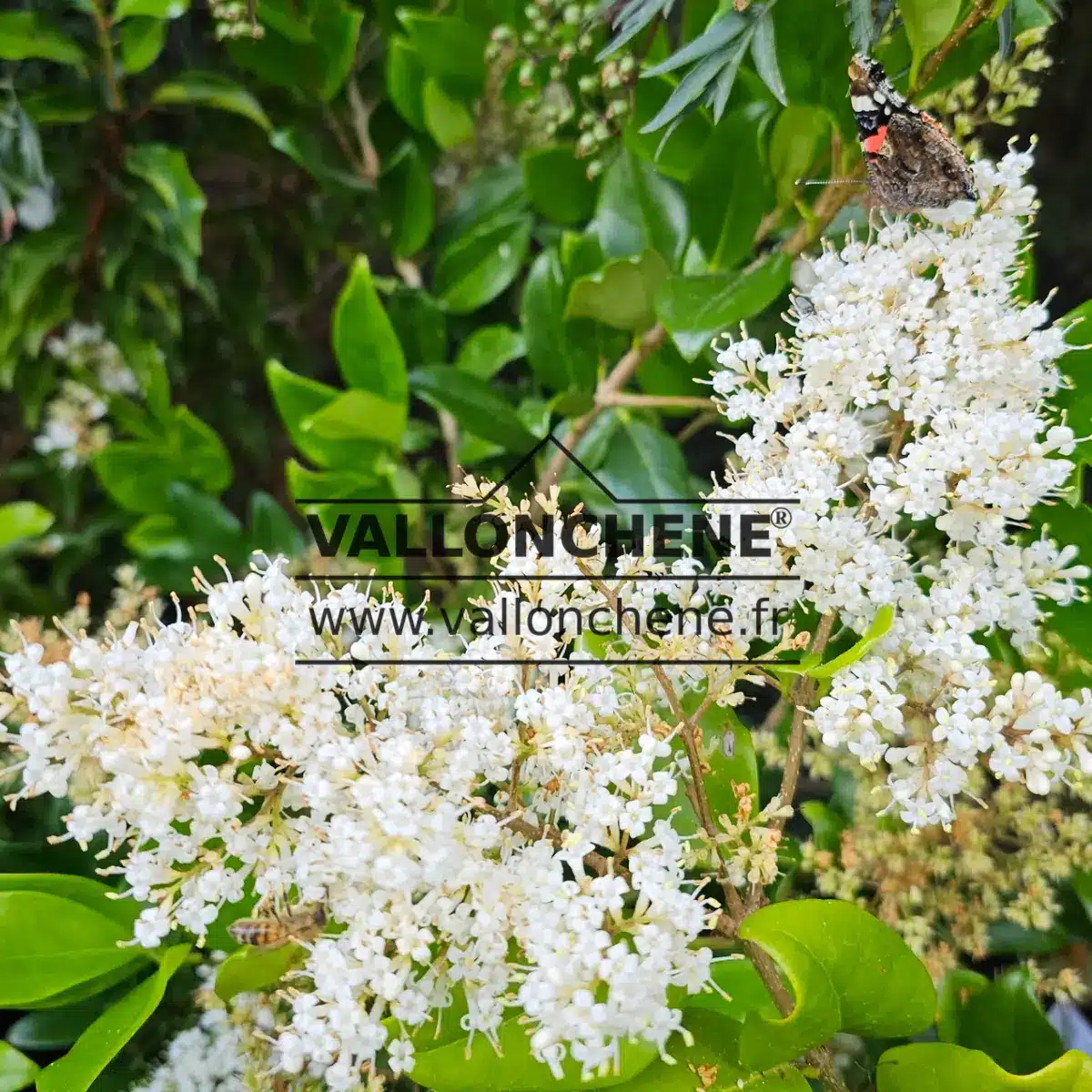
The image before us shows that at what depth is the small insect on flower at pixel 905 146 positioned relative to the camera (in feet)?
1.89

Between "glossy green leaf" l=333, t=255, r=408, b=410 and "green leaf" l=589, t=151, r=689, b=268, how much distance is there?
248 mm

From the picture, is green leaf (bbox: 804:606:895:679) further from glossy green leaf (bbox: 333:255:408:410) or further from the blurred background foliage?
glossy green leaf (bbox: 333:255:408:410)

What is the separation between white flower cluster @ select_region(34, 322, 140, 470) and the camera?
1.28m

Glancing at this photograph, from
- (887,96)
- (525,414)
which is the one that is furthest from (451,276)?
Result: (887,96)

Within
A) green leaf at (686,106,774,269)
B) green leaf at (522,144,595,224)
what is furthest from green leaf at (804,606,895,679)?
green leaf at (522,144,595,224)

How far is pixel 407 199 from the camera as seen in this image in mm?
1184

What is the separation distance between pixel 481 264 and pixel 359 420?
311 mm

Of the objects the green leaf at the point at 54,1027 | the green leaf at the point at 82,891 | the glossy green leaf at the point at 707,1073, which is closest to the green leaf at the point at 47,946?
the green leaf at the point at 82,891

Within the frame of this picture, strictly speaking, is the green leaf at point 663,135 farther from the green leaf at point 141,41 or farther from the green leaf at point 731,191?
the green leaf at point 141,41

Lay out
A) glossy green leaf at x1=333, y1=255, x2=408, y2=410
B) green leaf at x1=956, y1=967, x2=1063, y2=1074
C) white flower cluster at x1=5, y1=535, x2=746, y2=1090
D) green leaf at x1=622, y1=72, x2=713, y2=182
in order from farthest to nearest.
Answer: glossy green leaf at x1=333, y1=255, x2=408, y2=410
green leaf at x1=622, y1=72, x2=713, y2=182
green leaf at x1=956, y1=967, x2=1063, y2=1074
white flower cluster at x1=5, y1=535, x2=746, y2=1090

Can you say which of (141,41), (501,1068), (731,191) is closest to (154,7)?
(141,41)

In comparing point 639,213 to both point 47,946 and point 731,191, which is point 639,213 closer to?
point 731,191

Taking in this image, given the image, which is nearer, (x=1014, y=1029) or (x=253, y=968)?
(x=253, y=968)

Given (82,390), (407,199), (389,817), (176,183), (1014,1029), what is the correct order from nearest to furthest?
1. (389,817)
2. (1014,1029)
3. (176,183)
4. (407,199)
5. (82,390)
